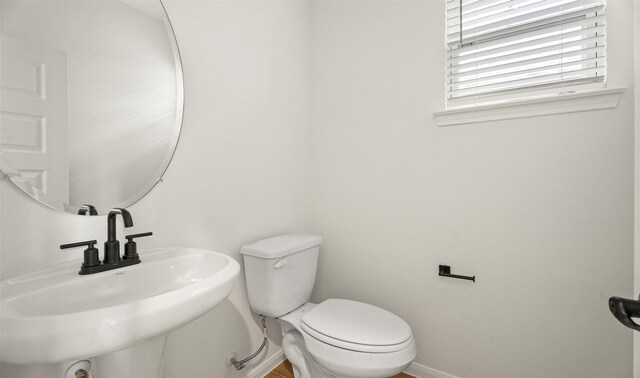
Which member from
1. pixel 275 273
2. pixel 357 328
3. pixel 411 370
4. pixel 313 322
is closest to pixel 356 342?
pixel 357 328

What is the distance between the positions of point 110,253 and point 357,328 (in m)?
0.92

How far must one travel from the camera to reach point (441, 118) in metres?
1.42

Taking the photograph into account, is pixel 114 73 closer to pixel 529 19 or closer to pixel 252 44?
pixel 252 44

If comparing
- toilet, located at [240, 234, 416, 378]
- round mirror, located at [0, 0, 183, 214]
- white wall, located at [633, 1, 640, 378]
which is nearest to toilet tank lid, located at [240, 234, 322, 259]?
toilet, located at [240, 234, 416, 378]

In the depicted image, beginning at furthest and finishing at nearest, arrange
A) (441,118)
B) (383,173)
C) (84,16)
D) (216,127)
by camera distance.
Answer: (383,173), (441,118), (216,127), (84,16)

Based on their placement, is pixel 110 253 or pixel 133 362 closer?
pixel 133 362

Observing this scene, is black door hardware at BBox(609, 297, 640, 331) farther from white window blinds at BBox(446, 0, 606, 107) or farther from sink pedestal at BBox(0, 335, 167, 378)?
white window blinds at BBox(446, 0, 606, 107)

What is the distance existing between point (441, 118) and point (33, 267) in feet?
5.23

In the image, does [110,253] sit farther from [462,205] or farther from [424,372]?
[424,372]

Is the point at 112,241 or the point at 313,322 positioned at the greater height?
the point at 112,241

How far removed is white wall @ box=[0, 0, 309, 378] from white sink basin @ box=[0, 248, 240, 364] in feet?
0.43

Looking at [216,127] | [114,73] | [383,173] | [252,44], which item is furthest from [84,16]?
[383,173]

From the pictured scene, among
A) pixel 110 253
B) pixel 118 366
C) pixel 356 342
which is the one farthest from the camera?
pixel 356 342

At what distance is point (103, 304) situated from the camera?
767 millimetres
